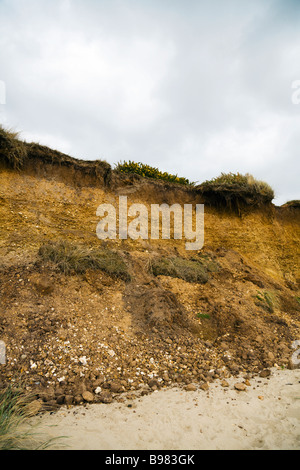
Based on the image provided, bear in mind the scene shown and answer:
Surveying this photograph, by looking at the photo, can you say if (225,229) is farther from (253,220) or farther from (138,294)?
(138,294)

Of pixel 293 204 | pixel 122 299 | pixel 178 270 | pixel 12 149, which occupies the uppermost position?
pixel 12 149

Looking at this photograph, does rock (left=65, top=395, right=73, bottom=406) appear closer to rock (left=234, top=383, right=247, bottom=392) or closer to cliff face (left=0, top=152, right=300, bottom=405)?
cliff face (left=0, top=152, right=300, bottom=405)

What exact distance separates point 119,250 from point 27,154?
3.72m

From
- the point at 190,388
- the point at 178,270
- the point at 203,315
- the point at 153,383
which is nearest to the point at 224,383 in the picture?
the point at 190,388

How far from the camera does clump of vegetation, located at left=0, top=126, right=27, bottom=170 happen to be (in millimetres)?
6258

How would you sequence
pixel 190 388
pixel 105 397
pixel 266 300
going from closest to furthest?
pixel 105 397, pixel 190 388, pixel 266 300

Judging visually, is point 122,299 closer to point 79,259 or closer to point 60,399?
point 79,259

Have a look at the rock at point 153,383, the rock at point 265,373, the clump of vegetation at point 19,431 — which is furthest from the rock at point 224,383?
the clump of vegetation at point 19,431

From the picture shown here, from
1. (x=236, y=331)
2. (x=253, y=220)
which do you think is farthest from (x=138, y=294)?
(x=253, y=220)

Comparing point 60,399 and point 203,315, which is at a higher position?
point 203,315

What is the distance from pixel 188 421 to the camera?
2678mm

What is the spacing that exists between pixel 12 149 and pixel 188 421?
697 cm

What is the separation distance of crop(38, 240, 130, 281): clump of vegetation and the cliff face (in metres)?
0.11

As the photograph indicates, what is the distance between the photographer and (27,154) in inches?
267
